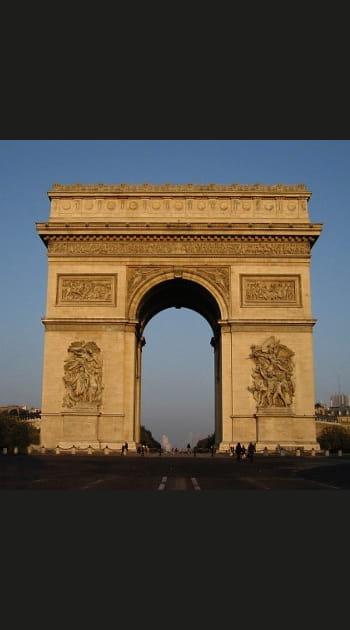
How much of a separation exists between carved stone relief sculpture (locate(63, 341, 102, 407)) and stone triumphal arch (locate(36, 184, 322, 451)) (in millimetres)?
47

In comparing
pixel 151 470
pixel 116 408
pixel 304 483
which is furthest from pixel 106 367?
pixel 304 483

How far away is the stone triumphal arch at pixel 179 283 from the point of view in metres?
32.1

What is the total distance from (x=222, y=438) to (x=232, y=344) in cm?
443

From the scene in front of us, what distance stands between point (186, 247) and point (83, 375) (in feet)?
25.9

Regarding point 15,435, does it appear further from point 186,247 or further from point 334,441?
point 186,247

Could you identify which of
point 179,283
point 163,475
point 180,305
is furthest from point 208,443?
point 163,475

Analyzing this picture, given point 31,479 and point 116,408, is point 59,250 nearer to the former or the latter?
point 116,408

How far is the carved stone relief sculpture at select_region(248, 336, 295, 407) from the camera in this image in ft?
105

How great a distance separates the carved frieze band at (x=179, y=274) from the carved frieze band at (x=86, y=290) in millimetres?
868

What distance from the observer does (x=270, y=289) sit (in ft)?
109

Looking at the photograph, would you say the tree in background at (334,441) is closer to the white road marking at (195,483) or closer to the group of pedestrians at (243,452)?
the group of pedestrians at (243,452)

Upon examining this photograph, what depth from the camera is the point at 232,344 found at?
32844 mm

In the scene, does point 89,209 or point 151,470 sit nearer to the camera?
point 151,470

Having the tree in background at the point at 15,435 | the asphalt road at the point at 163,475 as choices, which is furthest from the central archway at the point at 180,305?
the tree in background at the point at 15,435
